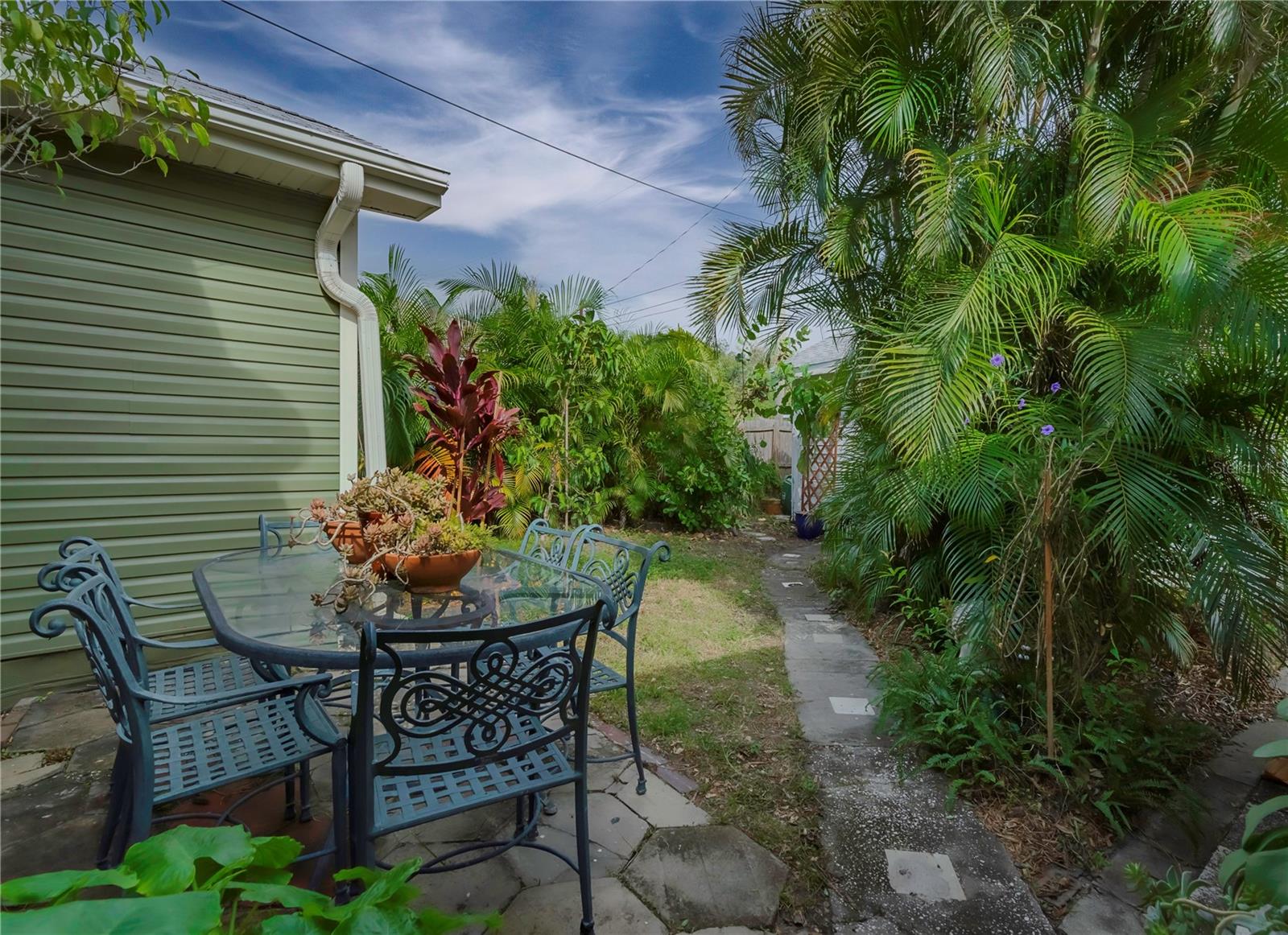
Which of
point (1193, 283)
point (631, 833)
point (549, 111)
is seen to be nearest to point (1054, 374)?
point (1193, 283)

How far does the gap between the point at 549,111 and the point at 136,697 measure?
7.75 metres

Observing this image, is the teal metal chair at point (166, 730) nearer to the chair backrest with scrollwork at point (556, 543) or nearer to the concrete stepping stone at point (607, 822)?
the concrete stepping stone at point (607, 822)

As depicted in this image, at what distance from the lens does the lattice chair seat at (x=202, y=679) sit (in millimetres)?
1876

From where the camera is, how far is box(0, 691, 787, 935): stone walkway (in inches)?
64.5

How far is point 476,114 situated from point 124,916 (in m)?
8.55

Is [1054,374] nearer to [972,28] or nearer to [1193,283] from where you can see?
[1193,283]

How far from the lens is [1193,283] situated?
2551 mm

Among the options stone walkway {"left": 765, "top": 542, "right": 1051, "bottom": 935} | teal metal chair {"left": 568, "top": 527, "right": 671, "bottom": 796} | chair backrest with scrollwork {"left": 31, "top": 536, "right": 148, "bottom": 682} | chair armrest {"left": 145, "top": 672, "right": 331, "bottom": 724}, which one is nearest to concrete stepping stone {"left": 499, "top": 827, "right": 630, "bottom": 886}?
teal metal chair {"left": 568, "top": 527, "right": 671, "bottom": 796}

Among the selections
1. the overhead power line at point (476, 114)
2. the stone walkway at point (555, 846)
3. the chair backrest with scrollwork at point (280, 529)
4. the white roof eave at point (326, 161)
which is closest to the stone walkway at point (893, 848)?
the stone walkway at point (555, 846)

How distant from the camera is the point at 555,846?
190 centimetres

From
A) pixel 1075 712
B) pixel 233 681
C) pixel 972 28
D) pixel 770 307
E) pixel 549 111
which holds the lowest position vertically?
pixel 1075 712

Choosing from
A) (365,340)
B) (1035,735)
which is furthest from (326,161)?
(1035,735)

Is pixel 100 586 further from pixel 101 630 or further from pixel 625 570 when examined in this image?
pixel 625 570

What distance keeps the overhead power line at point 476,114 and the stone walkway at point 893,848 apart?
401 cm
